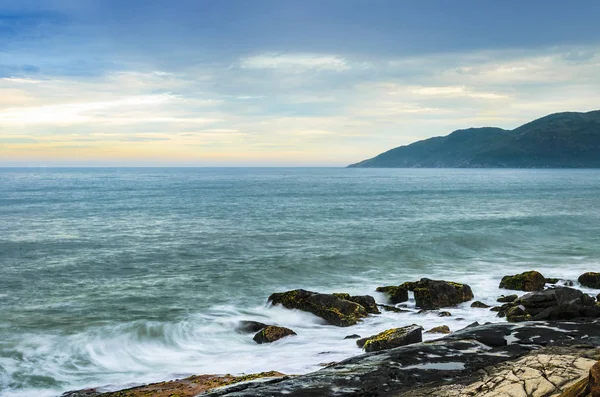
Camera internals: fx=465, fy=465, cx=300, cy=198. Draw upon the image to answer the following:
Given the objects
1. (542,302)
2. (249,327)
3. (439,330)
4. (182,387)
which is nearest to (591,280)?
(542,302)

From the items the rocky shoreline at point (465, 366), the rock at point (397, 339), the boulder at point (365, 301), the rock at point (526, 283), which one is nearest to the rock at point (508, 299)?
the rock at point (526, 283)

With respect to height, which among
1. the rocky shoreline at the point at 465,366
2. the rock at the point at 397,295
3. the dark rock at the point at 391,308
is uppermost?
the rocky shoreline at the point at 465,366

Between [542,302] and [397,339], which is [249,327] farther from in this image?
[542,302]

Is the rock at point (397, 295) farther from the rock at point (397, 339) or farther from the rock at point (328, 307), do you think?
the rock at point (397, 339)

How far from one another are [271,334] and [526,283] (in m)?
15.0

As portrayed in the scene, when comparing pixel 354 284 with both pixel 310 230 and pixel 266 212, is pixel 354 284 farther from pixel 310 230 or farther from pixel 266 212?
pixel 266 212

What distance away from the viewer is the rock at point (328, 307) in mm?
19594

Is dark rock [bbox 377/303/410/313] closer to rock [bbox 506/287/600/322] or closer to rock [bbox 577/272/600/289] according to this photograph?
rock [bbox 506/287/600/322]

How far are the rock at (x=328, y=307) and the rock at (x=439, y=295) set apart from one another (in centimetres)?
333

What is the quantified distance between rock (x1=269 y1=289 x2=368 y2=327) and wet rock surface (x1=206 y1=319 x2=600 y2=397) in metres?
7.40

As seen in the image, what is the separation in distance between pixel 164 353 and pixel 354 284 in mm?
13072

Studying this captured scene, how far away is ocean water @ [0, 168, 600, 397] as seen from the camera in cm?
1628

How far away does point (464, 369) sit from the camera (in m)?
10.1

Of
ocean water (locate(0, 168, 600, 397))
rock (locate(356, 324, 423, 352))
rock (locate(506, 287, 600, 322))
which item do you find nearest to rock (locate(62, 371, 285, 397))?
ocean water (locate(0, 168, 600, 397))
